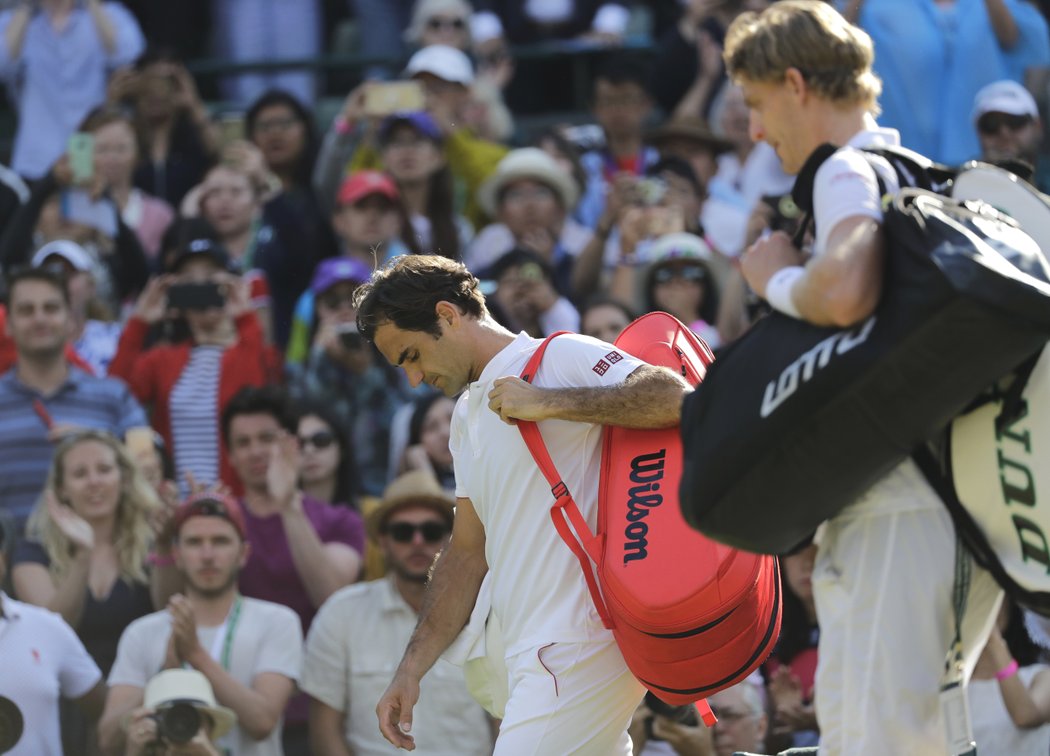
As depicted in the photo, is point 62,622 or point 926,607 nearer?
point 926,607

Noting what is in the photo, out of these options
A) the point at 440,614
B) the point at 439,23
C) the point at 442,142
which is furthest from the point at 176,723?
the point at 439,23

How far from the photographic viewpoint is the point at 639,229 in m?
9.79

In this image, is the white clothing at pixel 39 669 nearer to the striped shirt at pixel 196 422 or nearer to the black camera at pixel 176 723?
the black camera at pixel 176 723

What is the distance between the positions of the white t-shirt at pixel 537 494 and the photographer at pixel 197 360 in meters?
4.06

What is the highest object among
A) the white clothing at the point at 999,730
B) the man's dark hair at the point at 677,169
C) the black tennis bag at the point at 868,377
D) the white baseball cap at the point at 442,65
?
the black tennis bag at the point at 868,377

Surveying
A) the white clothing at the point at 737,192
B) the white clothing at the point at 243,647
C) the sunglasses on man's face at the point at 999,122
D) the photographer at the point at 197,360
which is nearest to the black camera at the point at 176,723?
the white clothing at the point at 243,647

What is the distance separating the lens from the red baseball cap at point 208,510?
745 centimetres

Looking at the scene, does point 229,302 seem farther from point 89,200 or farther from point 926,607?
point 926,607

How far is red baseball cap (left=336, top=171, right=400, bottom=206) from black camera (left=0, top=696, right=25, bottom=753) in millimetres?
4001

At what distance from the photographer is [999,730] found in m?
6.89

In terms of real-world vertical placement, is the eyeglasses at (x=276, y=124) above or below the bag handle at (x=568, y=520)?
below

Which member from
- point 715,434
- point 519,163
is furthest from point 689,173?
point 715,434

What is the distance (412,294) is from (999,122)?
235 inches

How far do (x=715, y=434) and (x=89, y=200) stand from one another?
7450 millimetres
